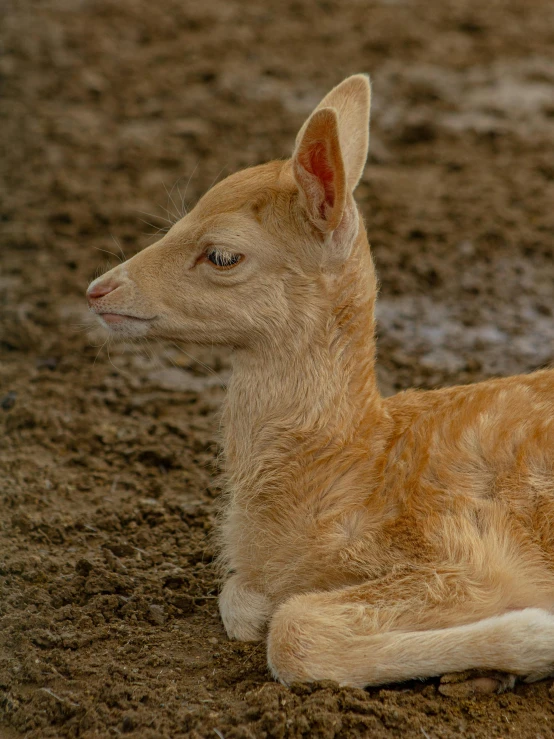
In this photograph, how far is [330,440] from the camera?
4.53 m

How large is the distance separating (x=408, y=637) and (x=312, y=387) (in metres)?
1.15

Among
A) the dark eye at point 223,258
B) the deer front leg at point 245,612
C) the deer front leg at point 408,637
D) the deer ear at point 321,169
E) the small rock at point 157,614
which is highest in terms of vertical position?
the deer ear at point 321,169

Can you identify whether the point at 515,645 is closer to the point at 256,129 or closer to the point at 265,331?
the point at 265,331

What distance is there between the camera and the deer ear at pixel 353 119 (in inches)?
184

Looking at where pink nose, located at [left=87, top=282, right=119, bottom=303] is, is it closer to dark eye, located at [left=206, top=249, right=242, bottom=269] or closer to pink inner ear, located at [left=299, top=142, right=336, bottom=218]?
dark eye, located at [left=206, top=249, right=242, bottom=269]

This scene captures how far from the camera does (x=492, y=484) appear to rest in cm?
429

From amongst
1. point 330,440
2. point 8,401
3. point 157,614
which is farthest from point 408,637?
point 8,401

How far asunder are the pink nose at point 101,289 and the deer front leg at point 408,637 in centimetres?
158

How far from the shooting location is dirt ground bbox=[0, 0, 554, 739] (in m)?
4.03

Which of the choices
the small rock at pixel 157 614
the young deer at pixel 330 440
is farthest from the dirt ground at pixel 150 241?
the young deer at pixel 330 440

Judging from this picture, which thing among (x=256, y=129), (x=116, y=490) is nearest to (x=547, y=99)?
(x=256, y=129)

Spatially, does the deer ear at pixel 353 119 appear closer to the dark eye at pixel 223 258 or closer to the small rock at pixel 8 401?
the dark eye at pixel 223 258

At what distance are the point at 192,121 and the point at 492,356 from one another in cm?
475

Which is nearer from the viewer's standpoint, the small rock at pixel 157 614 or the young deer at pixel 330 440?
the young deer at pixel 330 440
